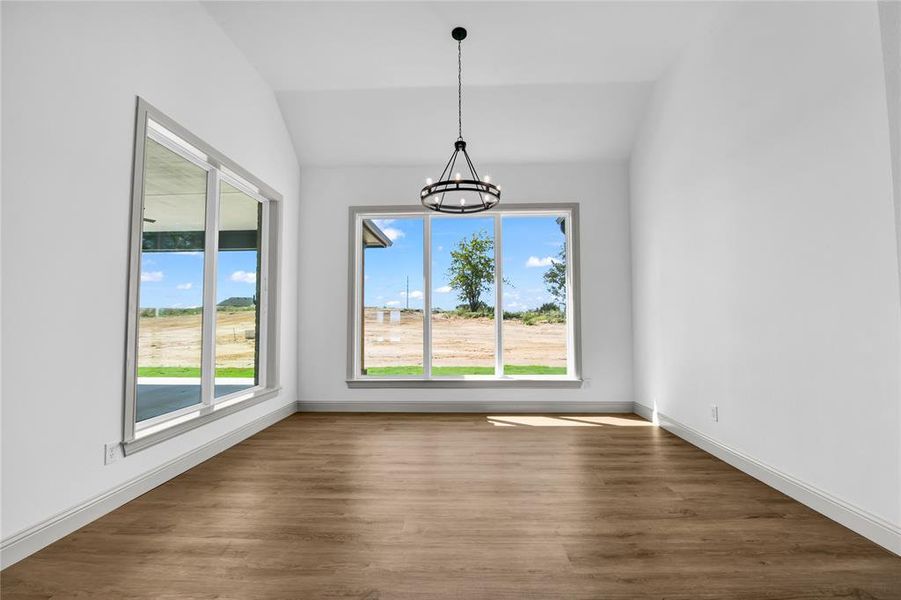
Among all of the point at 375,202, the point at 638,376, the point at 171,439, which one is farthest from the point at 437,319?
the point at 171,439

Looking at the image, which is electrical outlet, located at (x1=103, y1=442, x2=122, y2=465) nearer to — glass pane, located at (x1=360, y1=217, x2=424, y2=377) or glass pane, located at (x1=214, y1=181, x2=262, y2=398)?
glass pane, located at (x1=214, y1=181, x2=262, y2=398)

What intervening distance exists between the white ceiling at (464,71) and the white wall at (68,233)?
1219mm

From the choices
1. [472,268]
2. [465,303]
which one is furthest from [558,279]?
[465,303]

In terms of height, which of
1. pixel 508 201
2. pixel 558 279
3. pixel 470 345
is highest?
pixel 508 201

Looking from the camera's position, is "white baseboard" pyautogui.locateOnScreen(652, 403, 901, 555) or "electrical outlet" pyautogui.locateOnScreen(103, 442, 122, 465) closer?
"white baseboard" pyautogui.locateOnScreen(652, 403, 901, 555)

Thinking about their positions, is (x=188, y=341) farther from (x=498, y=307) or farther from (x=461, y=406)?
(x=498, y=307)

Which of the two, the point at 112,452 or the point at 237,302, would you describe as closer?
the point at 112,452

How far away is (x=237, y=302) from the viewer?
13.9ft

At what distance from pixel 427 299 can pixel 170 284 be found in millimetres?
2930

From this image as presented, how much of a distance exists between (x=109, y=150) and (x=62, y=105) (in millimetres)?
317

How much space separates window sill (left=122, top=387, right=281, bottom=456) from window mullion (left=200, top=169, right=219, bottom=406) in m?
0.13

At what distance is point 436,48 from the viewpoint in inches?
163

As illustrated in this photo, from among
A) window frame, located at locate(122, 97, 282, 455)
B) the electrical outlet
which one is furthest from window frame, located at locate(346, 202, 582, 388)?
the electrical outlet

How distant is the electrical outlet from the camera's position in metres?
2.49
